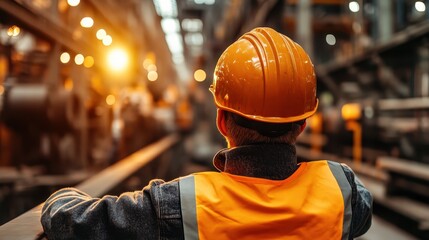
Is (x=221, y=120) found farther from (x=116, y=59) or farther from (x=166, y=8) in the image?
(x=166, y=8)

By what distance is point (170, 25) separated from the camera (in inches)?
663

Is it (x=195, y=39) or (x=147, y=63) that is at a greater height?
(x=195, y=39)

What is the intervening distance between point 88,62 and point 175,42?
15085mm

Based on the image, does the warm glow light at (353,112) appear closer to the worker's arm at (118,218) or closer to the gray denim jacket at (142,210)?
the gray denim jacket at (142,210)

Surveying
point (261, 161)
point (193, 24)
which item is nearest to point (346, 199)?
point (261, 161)

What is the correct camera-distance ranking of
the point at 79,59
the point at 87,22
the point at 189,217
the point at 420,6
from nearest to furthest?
the point at 189,217 < the point at 79,59 < the point at 87,22 < the point at 420,6

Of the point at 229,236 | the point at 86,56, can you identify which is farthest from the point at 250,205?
the point at 86,56

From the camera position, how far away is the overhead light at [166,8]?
12.7 metres

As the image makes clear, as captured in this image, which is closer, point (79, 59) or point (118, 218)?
point (118, 218)

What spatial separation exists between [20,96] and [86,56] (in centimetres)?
119

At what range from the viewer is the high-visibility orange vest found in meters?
1.38

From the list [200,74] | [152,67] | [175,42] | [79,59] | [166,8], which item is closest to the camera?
[79,59]

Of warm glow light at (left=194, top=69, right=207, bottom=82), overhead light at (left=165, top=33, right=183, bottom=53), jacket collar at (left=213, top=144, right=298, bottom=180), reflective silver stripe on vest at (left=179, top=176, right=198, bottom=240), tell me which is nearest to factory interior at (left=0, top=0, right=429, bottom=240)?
reflective silver stripe on vest at (left=179, top=176, right=198, bottom=240)

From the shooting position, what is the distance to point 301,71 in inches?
62.9
